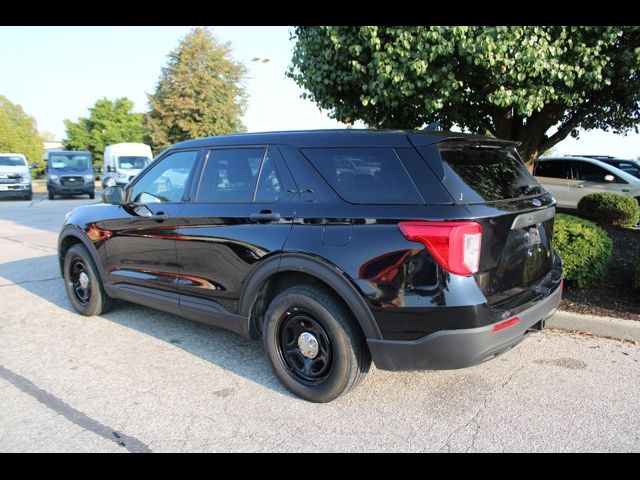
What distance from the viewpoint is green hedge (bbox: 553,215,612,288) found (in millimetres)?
4887

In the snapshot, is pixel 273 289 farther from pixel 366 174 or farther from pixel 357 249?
pixel 366 174

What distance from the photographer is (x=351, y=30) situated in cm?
550

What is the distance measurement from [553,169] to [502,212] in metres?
10.9

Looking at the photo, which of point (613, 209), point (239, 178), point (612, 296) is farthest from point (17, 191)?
point (612, 296)

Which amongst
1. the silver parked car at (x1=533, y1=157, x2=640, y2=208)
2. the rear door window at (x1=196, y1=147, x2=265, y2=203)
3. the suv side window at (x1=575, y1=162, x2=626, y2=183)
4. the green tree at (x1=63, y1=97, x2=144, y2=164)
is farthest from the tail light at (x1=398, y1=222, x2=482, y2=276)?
the green tree at (x1=63, y1=97, x2=144, y2=164)

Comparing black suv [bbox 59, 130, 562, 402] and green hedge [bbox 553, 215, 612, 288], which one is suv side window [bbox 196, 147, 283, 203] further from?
green hedge [bbox 553, 215, 612, 288]

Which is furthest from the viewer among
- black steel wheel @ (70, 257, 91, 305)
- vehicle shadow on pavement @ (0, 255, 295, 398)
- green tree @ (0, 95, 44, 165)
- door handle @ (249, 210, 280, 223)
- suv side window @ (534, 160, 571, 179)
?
green tree @ (0, 95, 44, 165)

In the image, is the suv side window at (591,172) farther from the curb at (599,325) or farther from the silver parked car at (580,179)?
the curb at (599,325)

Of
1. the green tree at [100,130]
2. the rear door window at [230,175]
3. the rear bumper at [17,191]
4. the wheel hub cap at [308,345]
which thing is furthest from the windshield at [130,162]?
the green tree at [100,130]

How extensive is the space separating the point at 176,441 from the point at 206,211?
64.9 inches

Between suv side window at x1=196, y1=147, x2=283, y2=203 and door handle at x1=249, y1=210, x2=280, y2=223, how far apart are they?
0.10 metres

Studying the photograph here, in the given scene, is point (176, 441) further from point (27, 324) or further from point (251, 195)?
point (27, 324)

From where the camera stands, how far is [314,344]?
3.18m

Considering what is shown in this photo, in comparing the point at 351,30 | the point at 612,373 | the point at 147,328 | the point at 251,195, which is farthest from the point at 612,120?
the point at 147,328
